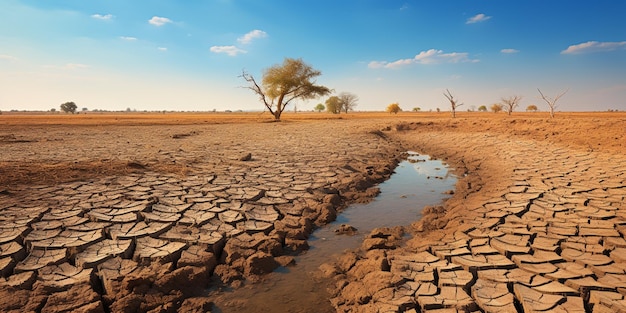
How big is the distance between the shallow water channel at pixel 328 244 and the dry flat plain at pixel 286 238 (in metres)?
0.14

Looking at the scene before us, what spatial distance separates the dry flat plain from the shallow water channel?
0.46 ft

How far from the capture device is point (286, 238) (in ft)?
11.8

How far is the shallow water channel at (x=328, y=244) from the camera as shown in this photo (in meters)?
2.47

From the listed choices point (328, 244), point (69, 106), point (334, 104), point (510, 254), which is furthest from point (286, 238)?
point (69, 106)

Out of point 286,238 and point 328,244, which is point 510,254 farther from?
point 286,238

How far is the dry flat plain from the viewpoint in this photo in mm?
2381

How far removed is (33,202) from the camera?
415 cm

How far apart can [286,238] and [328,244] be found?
18.8 inches

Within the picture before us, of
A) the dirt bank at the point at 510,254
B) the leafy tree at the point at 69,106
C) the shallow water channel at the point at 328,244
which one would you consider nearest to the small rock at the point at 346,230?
the shallow water channel at the point at 328,244

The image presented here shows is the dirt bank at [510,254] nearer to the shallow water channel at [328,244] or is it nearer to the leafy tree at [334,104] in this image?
the shallow water channel at [328,244]

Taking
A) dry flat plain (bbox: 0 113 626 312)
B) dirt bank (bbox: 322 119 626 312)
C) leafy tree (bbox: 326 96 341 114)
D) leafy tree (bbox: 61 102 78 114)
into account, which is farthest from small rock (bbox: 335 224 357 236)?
leafy tree (bbox: 61 102 78 114)

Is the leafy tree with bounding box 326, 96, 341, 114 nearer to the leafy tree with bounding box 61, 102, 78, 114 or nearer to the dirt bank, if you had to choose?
the dirt bank

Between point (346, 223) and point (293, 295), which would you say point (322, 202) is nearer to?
point (346, 223)

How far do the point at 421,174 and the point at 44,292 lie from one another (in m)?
7.05
